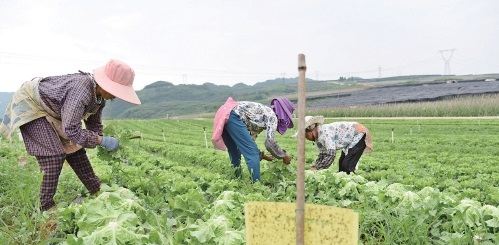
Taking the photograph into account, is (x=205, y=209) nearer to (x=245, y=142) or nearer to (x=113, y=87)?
(x=113, y=87)

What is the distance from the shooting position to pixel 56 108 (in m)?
3.69

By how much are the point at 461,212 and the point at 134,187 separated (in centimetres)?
318

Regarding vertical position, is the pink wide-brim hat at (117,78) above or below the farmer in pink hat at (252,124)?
above

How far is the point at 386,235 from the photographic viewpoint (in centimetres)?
295

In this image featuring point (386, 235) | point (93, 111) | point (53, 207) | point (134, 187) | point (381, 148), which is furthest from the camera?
point (381, 148)

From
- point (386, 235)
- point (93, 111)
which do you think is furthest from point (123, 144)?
point (386, 235)

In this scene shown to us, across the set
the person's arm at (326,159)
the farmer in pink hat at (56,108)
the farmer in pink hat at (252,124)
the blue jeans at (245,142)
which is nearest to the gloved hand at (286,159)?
the farmer in pink hat at (252,124)

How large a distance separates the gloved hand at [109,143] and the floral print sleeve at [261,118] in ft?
5.58

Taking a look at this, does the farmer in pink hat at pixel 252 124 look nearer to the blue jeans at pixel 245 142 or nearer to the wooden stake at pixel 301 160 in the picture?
the blue jeans at pixel 245 142

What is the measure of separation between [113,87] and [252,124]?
6.80ft

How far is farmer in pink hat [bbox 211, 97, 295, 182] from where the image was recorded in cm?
500

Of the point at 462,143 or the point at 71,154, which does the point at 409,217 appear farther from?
the point at 462,143

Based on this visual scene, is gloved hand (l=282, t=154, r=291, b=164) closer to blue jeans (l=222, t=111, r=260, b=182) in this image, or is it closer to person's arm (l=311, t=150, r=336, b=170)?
blue jeans (l=222, t=111, r=260, b=182)

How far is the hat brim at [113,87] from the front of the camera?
137 inches
